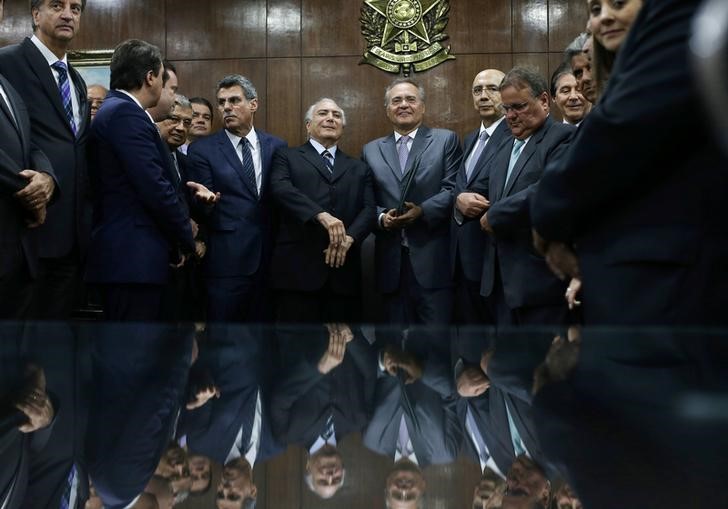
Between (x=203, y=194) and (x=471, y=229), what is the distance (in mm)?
1326

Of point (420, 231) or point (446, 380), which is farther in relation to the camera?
point (420, 231)

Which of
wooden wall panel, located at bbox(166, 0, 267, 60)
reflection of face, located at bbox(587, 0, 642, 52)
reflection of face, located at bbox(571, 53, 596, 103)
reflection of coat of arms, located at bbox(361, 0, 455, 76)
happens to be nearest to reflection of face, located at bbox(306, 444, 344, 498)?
reflection of face, located at bbox(587, 0, 642, 52)

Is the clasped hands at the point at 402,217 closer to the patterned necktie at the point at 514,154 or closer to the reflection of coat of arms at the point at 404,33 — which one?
the patterned necktie at the point at 514,154

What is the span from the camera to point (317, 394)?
0.68 metres

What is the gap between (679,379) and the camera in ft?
2.18

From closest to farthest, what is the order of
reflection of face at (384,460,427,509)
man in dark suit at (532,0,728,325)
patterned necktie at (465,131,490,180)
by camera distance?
reflection of face at (384,460,427,509) → man in dark suit at (532,0,728,325) → patterned necktie at (465,131,490,180)

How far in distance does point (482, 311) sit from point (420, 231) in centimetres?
58

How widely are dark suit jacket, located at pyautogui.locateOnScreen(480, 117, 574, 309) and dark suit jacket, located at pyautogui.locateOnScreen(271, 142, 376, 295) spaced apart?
114 cm

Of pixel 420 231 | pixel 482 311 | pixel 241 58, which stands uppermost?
pixel 241 58

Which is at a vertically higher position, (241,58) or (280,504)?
(241,58)

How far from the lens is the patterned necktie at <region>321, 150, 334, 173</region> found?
4680 mm

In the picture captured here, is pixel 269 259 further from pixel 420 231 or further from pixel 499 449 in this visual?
→ pixel 499 449

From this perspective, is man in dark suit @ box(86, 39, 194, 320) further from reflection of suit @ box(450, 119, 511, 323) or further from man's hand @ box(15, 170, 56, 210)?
reflection of suit @ box(450, 119, 511, 323)

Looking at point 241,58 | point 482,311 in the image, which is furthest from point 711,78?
point 241,58
